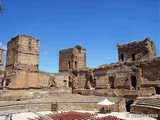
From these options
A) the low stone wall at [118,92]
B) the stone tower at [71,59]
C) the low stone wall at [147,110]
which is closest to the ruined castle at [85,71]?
the stone tower at [71,59]

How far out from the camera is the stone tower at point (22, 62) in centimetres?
2823

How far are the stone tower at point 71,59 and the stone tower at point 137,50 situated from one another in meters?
10.0

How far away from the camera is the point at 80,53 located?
44.7 m

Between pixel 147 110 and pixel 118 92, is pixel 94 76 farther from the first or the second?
pixel 147 110

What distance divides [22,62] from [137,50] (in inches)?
833

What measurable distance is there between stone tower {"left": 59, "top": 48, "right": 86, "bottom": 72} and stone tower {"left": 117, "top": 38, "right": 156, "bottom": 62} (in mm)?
10001

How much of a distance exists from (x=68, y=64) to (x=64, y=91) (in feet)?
35.7

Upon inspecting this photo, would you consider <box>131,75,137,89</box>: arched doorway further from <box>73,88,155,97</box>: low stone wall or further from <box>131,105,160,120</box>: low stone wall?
<box>131,105,160,120</box>: low stone wall

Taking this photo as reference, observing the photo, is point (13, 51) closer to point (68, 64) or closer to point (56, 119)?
point (68, 64)

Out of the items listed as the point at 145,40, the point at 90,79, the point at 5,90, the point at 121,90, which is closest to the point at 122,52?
the point at 145,40

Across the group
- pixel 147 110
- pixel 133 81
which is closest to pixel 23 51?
pixel 133 81

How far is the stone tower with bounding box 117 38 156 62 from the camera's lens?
111 feet

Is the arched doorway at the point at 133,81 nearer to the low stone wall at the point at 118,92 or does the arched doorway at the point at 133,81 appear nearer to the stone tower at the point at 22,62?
the low stone wall at the point at 118,92

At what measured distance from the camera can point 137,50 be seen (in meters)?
35.0
